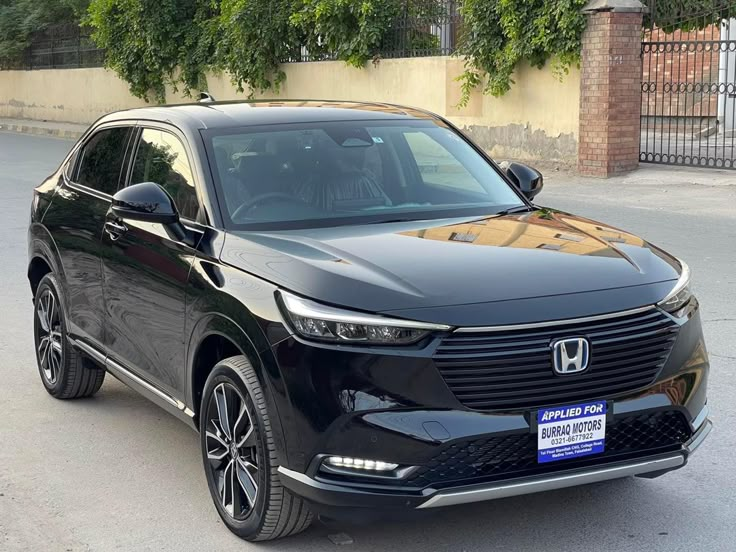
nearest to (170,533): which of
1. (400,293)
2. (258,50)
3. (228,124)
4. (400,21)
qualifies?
(400,293)

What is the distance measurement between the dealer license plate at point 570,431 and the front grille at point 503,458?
0.03 m

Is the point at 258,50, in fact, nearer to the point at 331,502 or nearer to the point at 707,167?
the point at 707,167

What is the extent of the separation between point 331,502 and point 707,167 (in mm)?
14629

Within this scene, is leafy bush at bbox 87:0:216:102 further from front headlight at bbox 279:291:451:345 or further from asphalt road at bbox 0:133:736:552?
front headlight at bbox 279:291:451:345

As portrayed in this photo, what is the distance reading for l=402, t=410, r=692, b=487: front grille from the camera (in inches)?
159

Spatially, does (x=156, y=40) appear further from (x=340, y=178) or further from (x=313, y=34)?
(x=340, y=178)

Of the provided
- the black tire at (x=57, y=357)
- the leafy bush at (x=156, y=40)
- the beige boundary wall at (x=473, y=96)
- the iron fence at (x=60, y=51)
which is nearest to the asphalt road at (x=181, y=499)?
the black tire at (x=57, y=357)

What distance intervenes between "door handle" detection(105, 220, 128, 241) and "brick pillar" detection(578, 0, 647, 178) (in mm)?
12769

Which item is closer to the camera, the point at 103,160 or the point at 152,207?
the point at 152,207

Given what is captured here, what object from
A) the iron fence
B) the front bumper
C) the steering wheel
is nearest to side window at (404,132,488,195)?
the steering wheel

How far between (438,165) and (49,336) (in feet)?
8.16

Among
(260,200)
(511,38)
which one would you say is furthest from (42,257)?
(511,38)

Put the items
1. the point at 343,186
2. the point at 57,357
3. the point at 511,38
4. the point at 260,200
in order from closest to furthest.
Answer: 1. the point at 260,200
2. the point at 343,186
3. the point at 57,357
4. the point at 511,38

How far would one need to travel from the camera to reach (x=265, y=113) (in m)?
5.81
